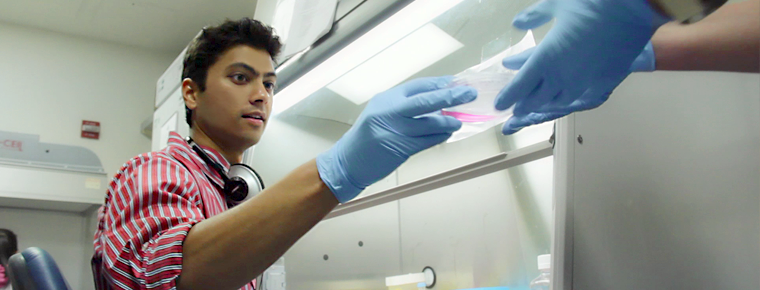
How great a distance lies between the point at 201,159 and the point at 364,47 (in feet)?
1.58

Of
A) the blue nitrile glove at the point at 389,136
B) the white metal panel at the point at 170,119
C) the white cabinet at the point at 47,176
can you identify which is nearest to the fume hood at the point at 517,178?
the blue nitrile glove at the point at 389,136

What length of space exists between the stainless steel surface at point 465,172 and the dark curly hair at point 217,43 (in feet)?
1.66

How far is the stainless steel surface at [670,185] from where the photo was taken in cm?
67

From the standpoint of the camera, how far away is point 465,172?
1.19 meters

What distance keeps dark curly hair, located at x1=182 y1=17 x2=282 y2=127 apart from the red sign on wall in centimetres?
250

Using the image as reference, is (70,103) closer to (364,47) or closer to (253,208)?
(364,47)

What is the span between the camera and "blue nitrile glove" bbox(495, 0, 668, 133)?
593 mm

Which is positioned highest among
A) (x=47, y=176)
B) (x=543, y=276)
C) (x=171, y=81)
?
(x=171, y=81)

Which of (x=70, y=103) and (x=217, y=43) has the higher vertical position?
(x=70, y=103)

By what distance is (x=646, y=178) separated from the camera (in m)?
0.77

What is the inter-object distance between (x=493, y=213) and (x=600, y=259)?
0.75 m

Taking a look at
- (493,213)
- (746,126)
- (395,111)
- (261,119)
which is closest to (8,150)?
(261,119)

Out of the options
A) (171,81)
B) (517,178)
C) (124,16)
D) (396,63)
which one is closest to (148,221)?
(396,63)

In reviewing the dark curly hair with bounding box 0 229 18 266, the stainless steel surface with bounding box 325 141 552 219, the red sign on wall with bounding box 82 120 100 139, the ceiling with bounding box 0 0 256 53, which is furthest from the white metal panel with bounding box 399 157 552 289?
the red sign on wall with bounding box 82 120 100 139
